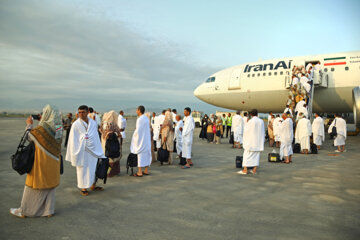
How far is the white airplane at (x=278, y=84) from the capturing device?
1670 centimetres

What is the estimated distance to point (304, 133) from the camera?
11531 mm

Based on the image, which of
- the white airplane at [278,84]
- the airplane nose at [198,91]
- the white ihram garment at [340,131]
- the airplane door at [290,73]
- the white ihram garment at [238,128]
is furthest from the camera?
the airplane nose at [198,91]

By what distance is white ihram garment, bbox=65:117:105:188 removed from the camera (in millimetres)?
4910

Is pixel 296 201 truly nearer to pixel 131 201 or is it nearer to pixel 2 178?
pixel 131 201

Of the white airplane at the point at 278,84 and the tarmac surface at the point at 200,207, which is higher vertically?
the white airplane at the point at 278,84

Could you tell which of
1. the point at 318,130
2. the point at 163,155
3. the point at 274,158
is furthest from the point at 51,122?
the point at 318,130

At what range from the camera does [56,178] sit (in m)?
4.12

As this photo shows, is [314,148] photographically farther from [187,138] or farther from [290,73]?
[290,73]

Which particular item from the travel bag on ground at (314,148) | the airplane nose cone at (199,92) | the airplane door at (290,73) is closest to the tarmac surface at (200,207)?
the travel bag on ground at (314,148)

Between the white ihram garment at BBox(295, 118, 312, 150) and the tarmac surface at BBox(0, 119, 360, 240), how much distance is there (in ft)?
13.9

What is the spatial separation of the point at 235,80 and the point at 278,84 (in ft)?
11.3

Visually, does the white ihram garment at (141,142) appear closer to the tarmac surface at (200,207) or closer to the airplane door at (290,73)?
the tarmac surface at (200,207)

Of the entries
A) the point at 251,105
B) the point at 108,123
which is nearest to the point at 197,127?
the point at 251,105

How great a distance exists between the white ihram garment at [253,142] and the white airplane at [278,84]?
1057 centimetres
